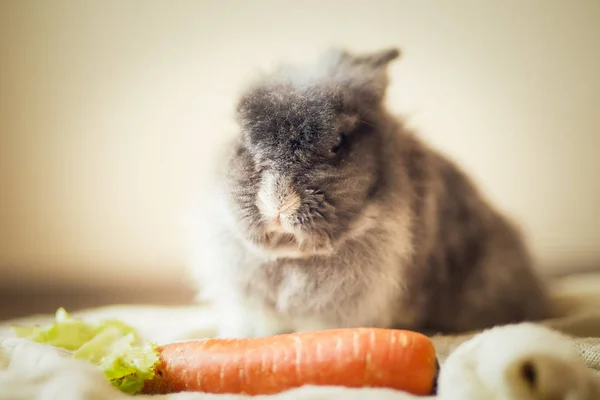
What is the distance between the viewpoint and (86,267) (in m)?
1.88

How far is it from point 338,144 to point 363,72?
225mm

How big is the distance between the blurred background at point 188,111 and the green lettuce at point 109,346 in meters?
0.43

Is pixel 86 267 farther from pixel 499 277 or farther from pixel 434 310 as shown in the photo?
pixel 499 277

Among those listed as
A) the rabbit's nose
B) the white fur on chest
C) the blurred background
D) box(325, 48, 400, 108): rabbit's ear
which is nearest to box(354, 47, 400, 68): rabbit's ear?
box(325, 48, 400, 108): rabbit's ear

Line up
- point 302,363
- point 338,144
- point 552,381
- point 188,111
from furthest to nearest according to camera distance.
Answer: point 188,111 → point 338,144 → point 302,363 → point 552,381

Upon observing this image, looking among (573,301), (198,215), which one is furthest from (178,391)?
(573,301)

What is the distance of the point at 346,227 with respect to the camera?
114cm

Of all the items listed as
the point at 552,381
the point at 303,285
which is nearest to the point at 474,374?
the point at 552,381

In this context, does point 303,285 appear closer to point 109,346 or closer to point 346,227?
point 346,227

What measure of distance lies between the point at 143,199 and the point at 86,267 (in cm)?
35

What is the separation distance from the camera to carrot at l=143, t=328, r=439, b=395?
95cm

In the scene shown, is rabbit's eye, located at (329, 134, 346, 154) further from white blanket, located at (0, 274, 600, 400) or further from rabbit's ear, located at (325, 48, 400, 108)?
white blanket, located at (0, 274, 600, 400)

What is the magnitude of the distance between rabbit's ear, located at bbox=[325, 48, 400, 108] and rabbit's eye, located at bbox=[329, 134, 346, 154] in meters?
0.11

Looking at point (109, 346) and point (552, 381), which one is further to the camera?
point (109, 346)
